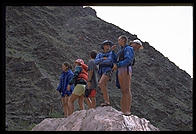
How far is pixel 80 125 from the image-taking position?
590 centimetres

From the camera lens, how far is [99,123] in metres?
5.63

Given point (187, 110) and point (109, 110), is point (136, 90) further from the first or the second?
point (109, 110)

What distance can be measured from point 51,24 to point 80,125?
1689 centimetres

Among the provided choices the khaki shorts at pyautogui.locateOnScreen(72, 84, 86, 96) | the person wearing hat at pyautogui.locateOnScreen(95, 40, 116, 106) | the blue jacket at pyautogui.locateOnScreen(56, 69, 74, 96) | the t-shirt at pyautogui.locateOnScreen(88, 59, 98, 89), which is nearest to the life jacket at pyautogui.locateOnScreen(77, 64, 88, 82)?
the khaki shorts at pyautogui.locateOnScreen(72, 84, 86, 96)

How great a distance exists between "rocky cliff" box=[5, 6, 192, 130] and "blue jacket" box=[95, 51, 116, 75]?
4472 millimetres

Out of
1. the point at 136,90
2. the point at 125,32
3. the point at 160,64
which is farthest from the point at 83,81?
the point at 125,32

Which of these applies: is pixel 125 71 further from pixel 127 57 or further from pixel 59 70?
pixel 59 70

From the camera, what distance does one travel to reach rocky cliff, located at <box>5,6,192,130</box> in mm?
13102

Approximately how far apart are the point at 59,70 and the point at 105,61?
9.97 meters

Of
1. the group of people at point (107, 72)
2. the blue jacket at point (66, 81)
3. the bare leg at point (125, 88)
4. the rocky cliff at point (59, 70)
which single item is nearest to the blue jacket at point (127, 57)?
the group of people at point (107, 72)

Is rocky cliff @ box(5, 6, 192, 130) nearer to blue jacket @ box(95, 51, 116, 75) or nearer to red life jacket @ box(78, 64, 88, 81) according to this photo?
red life jacket @ box(78, 64, 88, 81)

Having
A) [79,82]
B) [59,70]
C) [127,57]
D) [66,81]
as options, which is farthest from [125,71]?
[59,70]

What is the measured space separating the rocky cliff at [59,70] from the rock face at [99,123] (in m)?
4.22
